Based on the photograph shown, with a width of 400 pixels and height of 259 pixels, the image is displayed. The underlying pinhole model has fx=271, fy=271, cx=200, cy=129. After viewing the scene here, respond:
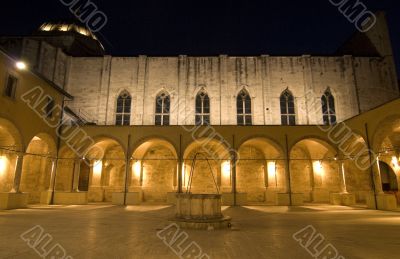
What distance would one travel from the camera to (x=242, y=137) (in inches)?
814

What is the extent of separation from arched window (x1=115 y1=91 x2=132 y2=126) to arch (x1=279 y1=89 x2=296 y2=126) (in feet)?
48.0

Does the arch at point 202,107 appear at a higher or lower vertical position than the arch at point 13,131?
higher

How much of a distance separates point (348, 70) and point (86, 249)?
27.9 meters

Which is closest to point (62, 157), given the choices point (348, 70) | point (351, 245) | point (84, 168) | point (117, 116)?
point (84, 168)

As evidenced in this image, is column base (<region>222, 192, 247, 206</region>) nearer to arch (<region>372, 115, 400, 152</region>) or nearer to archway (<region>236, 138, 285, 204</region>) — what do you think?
archway (<region>236, 138, 285, 204</region>)

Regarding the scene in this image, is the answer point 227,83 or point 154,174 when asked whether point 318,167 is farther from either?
point 154,174

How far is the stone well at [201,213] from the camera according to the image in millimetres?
9039

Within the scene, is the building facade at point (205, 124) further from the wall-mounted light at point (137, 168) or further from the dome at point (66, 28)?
the dome at point (66, 28)

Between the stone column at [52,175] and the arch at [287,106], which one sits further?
the arch at [287,106]

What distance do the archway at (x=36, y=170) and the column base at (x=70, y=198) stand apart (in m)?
2.12

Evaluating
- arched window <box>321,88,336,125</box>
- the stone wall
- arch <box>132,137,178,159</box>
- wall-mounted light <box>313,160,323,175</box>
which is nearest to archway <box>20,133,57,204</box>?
the stone wall

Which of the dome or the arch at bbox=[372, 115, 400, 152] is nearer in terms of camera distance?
the arch at bbox=[372, 115, 400, 152]

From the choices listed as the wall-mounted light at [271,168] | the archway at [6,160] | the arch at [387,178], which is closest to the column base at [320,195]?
the wall-mounted light at [271,168]

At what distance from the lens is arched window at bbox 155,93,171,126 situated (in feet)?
84.1
